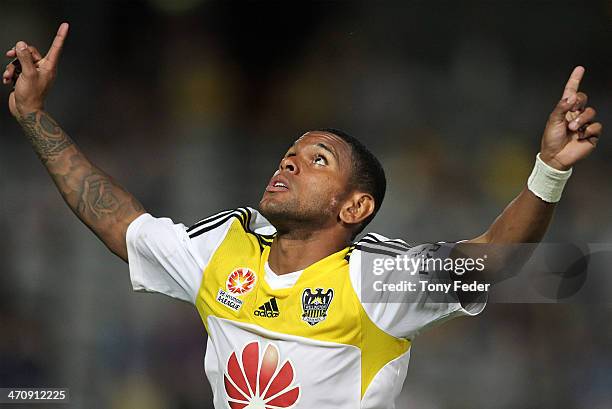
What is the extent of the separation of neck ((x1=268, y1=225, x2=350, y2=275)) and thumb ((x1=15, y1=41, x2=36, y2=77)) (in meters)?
1.15

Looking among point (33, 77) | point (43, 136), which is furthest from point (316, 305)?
point (33, 77)

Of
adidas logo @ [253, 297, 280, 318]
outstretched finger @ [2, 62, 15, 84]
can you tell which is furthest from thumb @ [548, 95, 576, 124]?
outstretched finger @ [2, 62, 15, 84]

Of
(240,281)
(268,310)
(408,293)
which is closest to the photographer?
(408,293)

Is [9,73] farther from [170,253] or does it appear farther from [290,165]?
[290,165]

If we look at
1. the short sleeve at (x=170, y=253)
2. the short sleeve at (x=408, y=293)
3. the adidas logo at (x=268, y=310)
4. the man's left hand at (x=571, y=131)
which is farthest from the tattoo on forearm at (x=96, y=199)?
the man's left hand at (x=571, y=131)

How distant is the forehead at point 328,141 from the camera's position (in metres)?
3.32

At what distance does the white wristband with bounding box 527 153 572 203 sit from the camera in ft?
8.66

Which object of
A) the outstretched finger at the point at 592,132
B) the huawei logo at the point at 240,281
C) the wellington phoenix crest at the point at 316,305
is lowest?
the wellington phoenix crest at the point at 316,305

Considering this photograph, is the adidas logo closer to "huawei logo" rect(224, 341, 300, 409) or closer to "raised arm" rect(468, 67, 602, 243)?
"huawei logo" rect(224, 341, 300, 409)

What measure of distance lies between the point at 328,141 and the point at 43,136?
112 centimetres

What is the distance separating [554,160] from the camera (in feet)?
8.70

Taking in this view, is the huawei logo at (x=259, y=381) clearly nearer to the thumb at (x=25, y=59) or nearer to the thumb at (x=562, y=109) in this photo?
the thumb at (x=562, y=109)

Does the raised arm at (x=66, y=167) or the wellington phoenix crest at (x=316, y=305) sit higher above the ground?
the raised arm at (x=66, y=167)

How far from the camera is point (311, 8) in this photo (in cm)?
611
